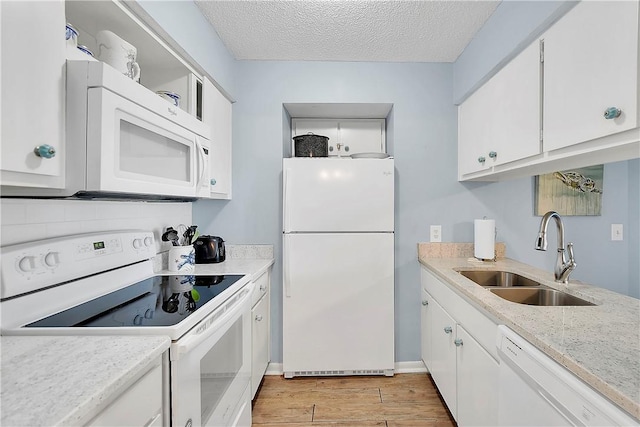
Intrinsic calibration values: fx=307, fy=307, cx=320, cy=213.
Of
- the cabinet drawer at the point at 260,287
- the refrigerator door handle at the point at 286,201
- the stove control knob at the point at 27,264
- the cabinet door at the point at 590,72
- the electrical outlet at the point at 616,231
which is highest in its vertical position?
the cabinet door at the point at 590,72

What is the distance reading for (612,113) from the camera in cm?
102

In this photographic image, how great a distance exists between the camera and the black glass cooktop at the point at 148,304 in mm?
1037

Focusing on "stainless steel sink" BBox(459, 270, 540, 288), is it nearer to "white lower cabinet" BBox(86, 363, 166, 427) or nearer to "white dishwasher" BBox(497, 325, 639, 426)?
"white dishwasher" BBox(497, 325, 639, 426)

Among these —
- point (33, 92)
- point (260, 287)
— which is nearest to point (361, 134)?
point (260, 287)

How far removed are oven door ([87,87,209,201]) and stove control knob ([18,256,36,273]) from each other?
372 mm

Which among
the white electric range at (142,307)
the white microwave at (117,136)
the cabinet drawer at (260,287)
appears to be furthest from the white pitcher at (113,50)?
the cabinet drawer at (260,287)

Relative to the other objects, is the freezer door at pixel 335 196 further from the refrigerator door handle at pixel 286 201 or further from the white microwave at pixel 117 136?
the white microwave at pixel 117 136

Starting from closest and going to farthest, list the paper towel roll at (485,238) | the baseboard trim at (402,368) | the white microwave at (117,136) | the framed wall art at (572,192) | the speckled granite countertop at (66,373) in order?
1. the speckled granite countertop at (66,373)
2. the white microwave at (117,136)
3. the framed wall art at (572,192)
4. the paper towel roll at (485,238)
5. the baseboard trim at (402,368)

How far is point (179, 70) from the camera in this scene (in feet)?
5.76

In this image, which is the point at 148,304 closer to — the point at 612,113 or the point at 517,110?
the point at 612,113

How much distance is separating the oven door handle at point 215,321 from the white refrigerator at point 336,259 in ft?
1.98

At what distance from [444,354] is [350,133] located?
1898 mm

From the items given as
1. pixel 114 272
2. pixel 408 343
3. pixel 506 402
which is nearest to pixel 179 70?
pixel 114 272

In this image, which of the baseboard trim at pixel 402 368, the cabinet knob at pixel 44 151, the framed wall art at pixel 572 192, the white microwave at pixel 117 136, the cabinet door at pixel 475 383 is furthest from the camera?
the baseboard trim at pixel 402 368
